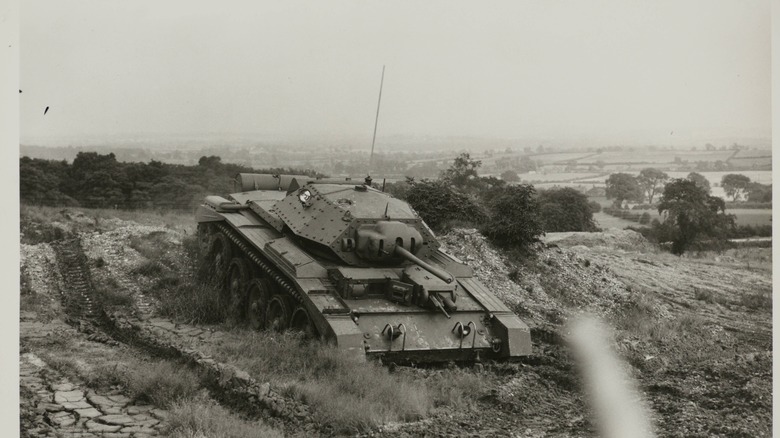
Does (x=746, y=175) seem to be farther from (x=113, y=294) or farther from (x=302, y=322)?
(x=113, y=294)

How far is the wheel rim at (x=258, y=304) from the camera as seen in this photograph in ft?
32.0

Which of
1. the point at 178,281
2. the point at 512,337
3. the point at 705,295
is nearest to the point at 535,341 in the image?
the point at 512,337

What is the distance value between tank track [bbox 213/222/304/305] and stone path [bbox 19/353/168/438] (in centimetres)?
240

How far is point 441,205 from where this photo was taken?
1405 centimetres

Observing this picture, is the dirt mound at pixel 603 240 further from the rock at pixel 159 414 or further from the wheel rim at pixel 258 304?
the rock at pixel 159 414

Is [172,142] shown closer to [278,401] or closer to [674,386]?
[278,401]

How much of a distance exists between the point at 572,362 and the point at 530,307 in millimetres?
2676

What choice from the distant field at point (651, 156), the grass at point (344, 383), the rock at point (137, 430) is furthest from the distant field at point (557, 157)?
the rock at point (137, 430)

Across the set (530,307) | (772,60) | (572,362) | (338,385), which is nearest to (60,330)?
(338,385)

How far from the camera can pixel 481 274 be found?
12.8 m

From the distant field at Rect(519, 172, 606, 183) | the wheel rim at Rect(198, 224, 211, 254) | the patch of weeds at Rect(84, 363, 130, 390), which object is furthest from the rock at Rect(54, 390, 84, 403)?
the distant field at Rect(519, 172, 606, 183)

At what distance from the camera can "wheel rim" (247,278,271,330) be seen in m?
9.75

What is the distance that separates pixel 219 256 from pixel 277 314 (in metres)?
2.20

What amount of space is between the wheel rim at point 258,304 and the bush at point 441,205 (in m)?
4.24
